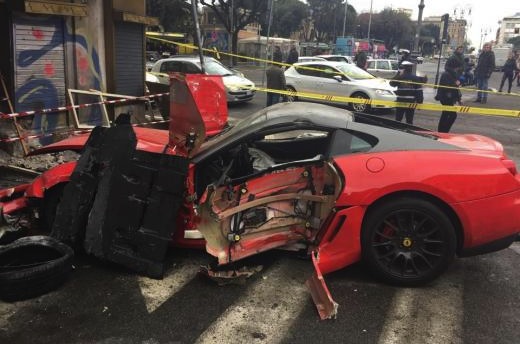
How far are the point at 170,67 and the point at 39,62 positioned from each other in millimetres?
7669

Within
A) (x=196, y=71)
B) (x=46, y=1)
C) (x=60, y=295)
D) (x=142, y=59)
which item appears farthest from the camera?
(x=196, y=71)

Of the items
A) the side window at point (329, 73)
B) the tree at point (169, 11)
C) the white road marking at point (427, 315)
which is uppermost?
the tree at point (169, 11)

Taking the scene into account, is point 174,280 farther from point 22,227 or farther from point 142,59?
point 142,59

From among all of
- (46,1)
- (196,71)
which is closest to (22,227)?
(46,1)

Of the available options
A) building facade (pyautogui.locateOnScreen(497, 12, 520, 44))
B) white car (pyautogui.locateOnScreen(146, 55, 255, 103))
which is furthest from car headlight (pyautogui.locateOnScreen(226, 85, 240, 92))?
building facade (pyautogui.locateOnScreen(497, 12, 520, 44))

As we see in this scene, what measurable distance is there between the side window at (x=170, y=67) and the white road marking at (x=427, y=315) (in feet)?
41.1

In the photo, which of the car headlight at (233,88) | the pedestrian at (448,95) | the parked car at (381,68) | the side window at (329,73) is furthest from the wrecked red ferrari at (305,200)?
the parked car at (381,68)

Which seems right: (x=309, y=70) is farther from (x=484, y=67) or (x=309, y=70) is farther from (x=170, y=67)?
(x=484, y=67)

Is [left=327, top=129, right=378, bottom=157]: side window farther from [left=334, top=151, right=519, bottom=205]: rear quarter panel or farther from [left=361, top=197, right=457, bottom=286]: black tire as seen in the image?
[left=361, top=197, right=457, bottom=286]: black tire

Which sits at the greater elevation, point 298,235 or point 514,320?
point 298,235

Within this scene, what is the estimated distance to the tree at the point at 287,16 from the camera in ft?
221

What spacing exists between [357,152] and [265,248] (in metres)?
1.05

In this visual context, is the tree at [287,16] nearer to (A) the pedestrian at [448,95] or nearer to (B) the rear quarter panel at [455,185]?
(A) the pedestrian at [448,95]

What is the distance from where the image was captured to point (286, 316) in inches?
132
